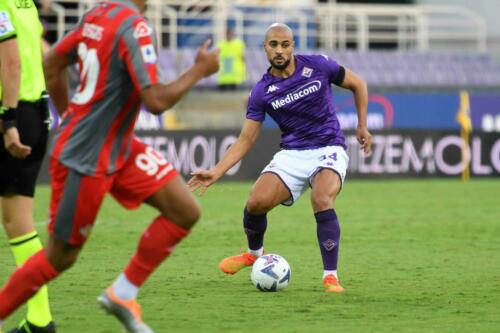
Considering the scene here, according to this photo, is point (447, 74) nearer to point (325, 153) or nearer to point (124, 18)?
point (325, 153)

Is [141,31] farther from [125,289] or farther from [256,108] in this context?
[256,108]

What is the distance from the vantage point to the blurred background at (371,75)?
915 inches

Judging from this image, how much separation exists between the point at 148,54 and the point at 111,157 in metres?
0.62

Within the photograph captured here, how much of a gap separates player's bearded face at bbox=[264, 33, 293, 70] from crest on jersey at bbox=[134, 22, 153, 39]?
3.24m

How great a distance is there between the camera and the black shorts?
263 inches

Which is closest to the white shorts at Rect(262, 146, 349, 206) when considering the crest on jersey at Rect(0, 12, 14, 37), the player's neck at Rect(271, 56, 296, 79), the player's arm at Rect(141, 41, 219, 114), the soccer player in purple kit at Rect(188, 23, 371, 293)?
the soccer player in purple kit at Rect(188, 23, 371, 293)

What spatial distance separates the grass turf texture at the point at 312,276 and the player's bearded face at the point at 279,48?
1.85 m

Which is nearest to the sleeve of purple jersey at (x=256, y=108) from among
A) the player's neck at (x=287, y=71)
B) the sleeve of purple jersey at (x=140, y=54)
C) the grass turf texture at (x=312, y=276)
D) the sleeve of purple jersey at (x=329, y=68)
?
the player's neck at (x=287, y=71)

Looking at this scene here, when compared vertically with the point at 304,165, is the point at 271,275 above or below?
below

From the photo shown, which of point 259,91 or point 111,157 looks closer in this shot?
point 111,157

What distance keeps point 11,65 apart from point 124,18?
0.86 meters

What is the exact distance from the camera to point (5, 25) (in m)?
6.55

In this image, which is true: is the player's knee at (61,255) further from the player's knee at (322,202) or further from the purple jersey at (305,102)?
the purple jersey at (305,102)

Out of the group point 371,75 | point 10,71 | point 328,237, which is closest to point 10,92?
point 10,71
